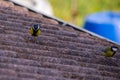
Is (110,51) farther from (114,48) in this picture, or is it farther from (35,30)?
(35,30)

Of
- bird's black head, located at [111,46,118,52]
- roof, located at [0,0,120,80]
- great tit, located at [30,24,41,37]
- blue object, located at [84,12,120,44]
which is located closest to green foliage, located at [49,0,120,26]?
blue object, located at [84,12,120,44]

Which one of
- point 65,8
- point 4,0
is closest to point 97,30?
point 65,8

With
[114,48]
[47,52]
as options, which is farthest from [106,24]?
[47,52]

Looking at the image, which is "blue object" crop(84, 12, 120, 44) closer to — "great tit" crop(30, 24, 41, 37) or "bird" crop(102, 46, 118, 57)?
"bird" crop(102, 46, 118, 57)

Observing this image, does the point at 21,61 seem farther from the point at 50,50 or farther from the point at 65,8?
the point at 65,8

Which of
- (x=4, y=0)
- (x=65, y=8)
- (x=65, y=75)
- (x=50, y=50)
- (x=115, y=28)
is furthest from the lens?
(x=65, y=8)

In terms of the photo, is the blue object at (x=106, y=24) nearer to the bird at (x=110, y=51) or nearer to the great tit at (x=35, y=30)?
the bird at (x=110, y=51)

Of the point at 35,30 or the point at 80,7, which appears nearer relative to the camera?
the point at 35,30
